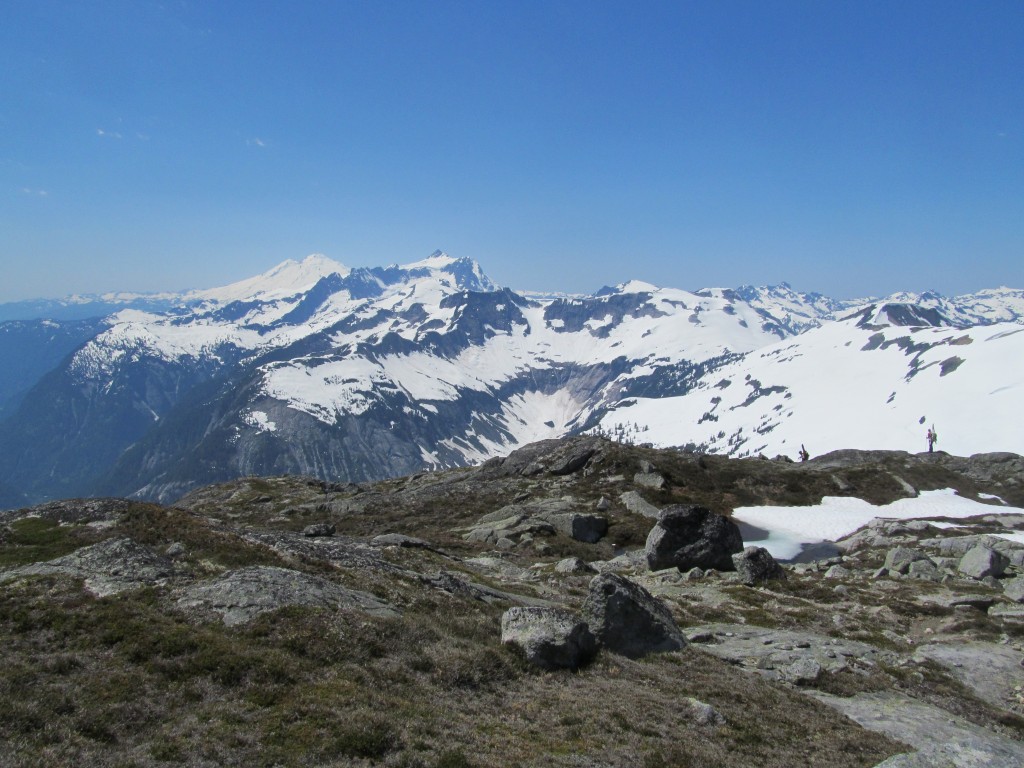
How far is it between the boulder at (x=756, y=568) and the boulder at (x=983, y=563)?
53.9 ft

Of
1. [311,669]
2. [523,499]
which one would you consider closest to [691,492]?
[523,499]

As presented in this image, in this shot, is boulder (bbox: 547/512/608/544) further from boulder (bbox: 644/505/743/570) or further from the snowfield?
the snowfield

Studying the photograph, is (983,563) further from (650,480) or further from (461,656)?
(461,656)

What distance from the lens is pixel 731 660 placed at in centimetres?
2905

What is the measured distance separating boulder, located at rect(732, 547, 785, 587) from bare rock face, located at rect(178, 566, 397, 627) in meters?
34.3

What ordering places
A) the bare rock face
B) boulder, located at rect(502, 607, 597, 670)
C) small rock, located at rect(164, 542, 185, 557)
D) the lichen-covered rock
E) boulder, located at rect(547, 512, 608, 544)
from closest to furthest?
1. the bare rock face
2. boulder, located at rect(502, 607, 597, 670)
3. small rock, located at rect(164, 542, 185, 557)
4. boulder, located at rect(547, 512, 608, 544)
5. the lichen-covered rock

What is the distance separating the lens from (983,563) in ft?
161

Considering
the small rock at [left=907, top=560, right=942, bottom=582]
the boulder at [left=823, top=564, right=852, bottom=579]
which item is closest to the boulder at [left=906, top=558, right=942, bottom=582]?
the small rock at [left=907, top=560, right=942, bottom=582]

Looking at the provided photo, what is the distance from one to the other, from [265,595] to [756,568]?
40492mm

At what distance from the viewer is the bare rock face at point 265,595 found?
73.5 ft

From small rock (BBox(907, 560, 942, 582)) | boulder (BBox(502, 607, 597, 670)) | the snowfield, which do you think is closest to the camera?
boulder (BBox(502, 607, 597, 670))

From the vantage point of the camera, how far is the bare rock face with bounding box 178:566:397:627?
2241cm

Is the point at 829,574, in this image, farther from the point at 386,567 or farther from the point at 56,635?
the point at 56,635

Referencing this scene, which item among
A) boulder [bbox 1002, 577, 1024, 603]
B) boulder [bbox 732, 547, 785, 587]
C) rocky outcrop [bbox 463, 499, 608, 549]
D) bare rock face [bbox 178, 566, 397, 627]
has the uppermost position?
bare rock face [bbox 178, 566, 397, 627]
